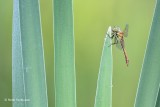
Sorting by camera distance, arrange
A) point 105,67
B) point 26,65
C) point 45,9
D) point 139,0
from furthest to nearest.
A: point 139,0
point 45,9
point 105,67
point 26,65

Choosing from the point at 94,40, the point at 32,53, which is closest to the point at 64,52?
the point at 32,53

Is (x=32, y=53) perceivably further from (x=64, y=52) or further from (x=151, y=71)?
(x=151, y=71)

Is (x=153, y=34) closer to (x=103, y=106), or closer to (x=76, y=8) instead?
(x=103, y=106)

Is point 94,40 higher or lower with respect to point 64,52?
higher

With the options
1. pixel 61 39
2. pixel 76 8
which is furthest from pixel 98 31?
pixel 61 39

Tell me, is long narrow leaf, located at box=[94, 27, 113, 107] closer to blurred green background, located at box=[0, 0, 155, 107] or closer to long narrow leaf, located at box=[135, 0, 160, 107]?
long narrow leaf, located at box=[135, 0, 160, 107]
